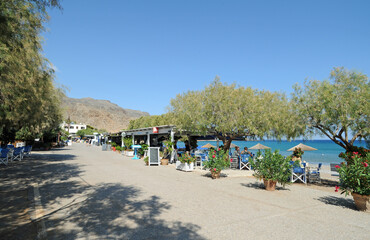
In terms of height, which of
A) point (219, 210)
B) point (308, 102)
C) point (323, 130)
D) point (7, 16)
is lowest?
point (219, 210)

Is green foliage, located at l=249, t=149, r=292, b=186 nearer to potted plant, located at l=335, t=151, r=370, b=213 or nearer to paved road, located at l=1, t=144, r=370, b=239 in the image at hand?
paved road, located at l=1, t=144, r=370, b=239

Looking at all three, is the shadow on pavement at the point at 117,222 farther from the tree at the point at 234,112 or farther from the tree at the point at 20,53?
the tree at the point at 234,112

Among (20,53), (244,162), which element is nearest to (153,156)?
(244,162)

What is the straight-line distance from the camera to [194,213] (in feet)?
16.9

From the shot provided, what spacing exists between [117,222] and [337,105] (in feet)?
28.2

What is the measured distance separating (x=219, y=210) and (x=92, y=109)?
174 meters

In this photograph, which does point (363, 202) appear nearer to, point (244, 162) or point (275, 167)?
point (275, 167)

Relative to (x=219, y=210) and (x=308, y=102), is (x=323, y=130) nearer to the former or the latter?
(x=308, y=102)

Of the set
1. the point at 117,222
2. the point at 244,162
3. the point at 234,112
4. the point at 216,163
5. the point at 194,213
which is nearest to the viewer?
the point at 117,222

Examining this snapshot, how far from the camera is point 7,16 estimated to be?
523cm

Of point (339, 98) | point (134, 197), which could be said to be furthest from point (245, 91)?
point (134, 197)

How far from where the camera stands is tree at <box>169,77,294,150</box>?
42.7 ft

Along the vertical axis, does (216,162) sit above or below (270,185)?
above

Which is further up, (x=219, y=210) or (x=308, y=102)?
(x=308, y=102)
